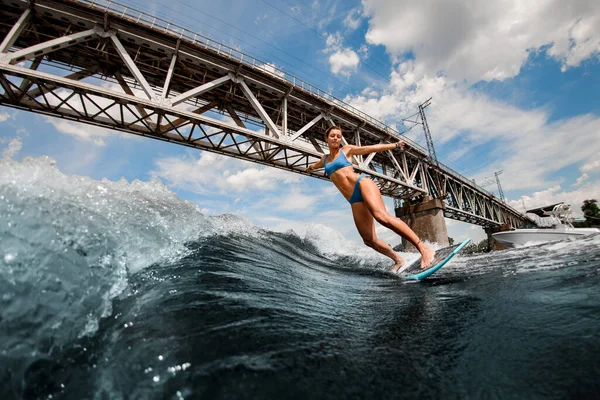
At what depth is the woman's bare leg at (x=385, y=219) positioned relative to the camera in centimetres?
306

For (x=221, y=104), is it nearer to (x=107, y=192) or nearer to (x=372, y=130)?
(x=372, y=130)

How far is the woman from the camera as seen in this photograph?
10.2 feet

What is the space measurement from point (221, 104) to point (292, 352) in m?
10.6

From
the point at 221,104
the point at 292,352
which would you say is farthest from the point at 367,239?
the point at 221,104

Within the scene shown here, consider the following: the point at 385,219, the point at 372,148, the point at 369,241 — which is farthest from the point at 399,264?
the point at 372,148

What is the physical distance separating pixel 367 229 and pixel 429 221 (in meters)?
14.1

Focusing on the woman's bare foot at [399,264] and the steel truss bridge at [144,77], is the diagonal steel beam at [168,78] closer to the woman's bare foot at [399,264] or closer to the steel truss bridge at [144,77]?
the steel truss bridge at [144,77]

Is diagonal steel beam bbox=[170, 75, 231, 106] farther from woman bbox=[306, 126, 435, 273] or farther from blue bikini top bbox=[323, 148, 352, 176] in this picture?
blue bikini top bbox=[323, 148, 352, 176]

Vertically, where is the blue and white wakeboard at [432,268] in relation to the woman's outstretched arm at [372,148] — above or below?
below

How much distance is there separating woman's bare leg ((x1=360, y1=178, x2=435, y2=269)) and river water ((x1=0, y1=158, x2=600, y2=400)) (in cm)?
97

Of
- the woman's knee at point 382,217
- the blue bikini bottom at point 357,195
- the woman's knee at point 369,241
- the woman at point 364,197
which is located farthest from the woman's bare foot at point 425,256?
the blue bikini bottom at point 357,195

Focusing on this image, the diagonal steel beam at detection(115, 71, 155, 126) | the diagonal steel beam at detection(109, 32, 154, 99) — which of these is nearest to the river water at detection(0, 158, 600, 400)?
the diagonal steel beam at detection(109, 32, 154, 99)

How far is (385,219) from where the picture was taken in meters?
3.05

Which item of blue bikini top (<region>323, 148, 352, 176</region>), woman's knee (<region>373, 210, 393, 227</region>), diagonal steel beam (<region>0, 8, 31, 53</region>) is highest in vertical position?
diagonal steel beam (<region>0, 8, 31, 53</region>)
